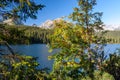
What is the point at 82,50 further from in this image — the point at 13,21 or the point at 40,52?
the point at 40,52

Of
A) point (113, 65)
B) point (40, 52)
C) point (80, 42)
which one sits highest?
point (80, 42)

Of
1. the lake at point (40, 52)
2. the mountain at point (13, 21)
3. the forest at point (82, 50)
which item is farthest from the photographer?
the forest at point (82, 50)

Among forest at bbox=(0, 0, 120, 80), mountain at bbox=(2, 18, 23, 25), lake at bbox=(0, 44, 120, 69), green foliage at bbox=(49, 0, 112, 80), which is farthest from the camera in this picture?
green foliage at bbox=(49, 0, 112, 80)

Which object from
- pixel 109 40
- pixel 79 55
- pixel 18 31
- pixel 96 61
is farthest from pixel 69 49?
pixel 18 31

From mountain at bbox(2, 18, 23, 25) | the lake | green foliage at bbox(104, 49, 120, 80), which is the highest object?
mountain at bbox(2, 18, 23, 25)

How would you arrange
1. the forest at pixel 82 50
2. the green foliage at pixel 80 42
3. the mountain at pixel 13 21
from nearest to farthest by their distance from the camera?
1. the mountain at pixel 13 21
2. the forest at pixel 82 50
3. the green foliage at pixel 80 42

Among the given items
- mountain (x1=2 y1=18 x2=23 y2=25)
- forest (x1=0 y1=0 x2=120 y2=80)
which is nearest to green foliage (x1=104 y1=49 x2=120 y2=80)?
forest (x1=0 y1=0 x2=120 y2=80)

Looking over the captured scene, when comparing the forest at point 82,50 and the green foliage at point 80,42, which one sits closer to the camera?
the forest at point 82,50

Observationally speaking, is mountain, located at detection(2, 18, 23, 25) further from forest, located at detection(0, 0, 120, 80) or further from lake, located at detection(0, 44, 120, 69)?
forest, located at detection(0, 0, 120, 80)

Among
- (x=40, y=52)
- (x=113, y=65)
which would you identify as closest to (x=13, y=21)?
(x=113, y=65)

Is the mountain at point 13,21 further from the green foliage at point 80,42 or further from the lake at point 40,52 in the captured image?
the green foliage at point 80,42

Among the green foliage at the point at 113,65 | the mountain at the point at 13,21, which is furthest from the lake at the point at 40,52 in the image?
the green foliage at the point at 113,65

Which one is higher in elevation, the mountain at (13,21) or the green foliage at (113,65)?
the mountain at (13,21)

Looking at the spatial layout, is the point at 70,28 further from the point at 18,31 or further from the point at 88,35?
the point at 18,31
